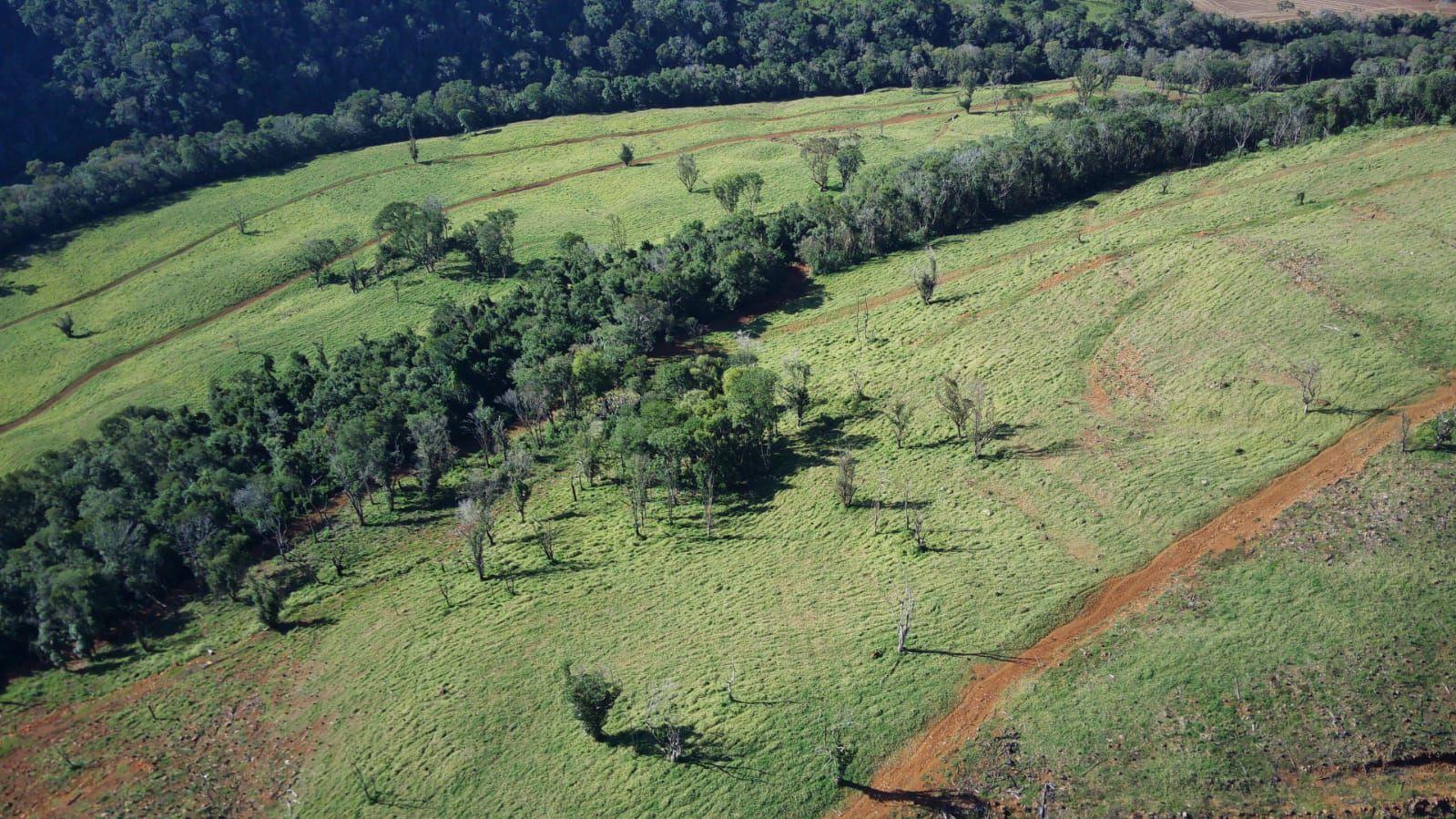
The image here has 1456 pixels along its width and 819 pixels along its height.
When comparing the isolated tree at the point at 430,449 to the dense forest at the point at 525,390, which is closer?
the dense forest at the point at 525,390

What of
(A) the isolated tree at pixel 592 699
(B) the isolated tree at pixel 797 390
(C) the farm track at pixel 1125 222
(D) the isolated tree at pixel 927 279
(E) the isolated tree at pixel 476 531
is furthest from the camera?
(D) the isolated tree at pixel 927 279

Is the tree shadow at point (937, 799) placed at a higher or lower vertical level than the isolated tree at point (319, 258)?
lower

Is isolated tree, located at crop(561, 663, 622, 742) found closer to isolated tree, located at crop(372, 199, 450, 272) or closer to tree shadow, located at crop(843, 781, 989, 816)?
tree shadow, located at crop(843, 781, 989, 816)

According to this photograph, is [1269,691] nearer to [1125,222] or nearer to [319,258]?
[1125,222]

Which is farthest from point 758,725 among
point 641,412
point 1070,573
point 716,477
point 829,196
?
point 829,196

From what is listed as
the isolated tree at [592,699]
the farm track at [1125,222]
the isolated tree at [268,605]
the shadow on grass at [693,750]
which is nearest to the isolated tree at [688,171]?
the farm track at [1125,222]

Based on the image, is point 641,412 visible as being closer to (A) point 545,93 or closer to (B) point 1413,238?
(B) point 1413,238

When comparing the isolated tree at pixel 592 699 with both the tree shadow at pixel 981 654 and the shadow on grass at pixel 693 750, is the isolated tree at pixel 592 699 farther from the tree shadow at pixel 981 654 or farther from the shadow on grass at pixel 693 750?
the tree shadow at pixel 981 654
